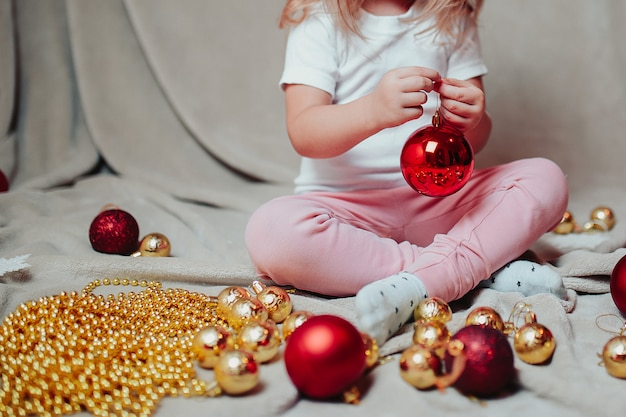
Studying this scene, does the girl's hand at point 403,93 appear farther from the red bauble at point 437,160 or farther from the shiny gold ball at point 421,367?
the shiny gold ball at point 421,367

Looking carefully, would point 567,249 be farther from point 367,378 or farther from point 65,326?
point 65,326

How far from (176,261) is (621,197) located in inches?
35.9

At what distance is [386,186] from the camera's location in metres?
1.12

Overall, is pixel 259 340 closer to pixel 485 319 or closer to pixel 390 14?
pixel 485 319

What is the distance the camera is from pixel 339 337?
0.69m

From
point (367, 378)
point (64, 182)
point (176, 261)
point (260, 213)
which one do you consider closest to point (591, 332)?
point (367, 378)

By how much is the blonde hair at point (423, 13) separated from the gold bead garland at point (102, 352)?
1.53 ft

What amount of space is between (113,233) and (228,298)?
0.32 metres

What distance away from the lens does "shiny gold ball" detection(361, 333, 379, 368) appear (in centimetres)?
74

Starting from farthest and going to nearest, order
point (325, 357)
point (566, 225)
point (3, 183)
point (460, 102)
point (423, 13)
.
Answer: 1. point (3, 183)
2. point (566, 225)
3. point (423, 13)
4. point (460, 102)
5. point (325, 357)

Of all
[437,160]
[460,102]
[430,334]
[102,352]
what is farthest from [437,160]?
[102,352]

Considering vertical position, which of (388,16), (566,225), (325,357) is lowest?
(566,225)

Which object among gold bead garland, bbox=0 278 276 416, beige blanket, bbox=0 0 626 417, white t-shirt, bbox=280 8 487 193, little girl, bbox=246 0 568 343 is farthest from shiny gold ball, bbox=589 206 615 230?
gold bead garland, bbox=0 278 276 416

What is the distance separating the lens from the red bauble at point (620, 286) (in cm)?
86
